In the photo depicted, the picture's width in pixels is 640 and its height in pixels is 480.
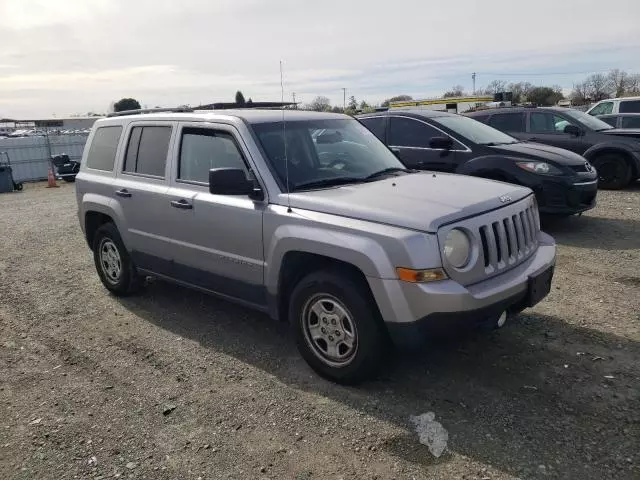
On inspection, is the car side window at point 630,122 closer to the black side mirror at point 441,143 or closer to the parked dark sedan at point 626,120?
the parked dark sedan at point 626,120

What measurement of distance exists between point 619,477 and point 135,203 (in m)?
4.35

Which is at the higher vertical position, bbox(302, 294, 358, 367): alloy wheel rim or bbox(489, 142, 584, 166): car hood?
bbox(489, 142, 584, 166): car hood

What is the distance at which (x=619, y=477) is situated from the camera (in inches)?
111

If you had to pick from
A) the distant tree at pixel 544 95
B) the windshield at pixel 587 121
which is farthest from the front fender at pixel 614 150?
the distant tree at pixel 544 95

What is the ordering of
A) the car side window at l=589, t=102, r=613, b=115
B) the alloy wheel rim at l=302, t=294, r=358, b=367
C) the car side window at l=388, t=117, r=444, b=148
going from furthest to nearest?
the car side window at l=589, t=102, r=613, b=115 < the car side window at l=388, t=117, r=444, b=148 < the alloy wheel rim at l=302, t=294, r=358, b=367

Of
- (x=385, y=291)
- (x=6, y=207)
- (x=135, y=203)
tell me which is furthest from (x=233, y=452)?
(x=6, y=207)

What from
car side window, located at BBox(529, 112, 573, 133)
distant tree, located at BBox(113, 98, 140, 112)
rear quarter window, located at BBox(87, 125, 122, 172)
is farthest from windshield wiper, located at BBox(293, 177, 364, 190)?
car side window, located at BBox(529, 112, 573, 133)

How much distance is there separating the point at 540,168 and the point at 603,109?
9.83 m

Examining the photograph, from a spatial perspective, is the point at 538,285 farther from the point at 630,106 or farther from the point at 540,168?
the point at 630,106

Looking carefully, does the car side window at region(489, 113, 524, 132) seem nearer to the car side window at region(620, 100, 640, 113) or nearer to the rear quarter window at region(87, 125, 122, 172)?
the car side window at region(620, 100, 640, 113)

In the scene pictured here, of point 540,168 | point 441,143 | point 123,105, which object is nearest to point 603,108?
point 540,168

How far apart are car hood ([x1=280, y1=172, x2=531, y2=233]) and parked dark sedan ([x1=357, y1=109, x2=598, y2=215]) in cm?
311

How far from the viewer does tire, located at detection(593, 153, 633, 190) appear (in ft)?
37.2

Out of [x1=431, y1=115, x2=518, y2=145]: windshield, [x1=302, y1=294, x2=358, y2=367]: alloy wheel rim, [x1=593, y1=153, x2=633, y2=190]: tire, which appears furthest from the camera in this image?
[x1=593, y1=153, x2=633, y2=190]: tire
